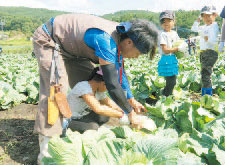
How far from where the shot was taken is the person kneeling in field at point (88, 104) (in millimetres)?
2319

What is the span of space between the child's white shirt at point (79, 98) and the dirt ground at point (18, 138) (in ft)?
1.74

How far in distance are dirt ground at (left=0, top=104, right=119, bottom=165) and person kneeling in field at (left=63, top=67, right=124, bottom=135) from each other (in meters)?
0.44

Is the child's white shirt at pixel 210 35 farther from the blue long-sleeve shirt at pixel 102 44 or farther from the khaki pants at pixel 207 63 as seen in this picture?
the blue long-sleeve shirt at pixel 102 44

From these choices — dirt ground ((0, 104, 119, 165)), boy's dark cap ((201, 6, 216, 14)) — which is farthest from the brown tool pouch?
boy's dark cap ((201, 6, 216, 14))

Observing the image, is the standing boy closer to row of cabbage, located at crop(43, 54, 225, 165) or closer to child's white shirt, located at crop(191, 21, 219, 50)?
child's white shirt, located at crop(191, 21, 219, 50)

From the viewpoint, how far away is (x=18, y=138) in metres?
2.99

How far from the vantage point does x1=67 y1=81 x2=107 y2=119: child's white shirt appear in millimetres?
2414

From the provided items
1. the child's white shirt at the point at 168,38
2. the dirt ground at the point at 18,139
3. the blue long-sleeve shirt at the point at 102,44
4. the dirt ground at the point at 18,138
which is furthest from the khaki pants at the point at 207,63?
the dirt ground at the point at 18,139

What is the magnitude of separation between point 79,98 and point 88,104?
32 centimetres

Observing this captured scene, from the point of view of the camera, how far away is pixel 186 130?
2.04 m

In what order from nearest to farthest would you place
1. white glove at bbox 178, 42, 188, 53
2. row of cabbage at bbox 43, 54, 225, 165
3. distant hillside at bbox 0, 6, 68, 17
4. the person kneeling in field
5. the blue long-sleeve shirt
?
1. row of cabbage at bbox 43, 54, 225, 165
2. the blue long-sleeve shirt
3. the person kneeling in field
4. white glove at bbox 178, 42, 188, 53
5. distant hillside at bbox 0, 6, 68, 17

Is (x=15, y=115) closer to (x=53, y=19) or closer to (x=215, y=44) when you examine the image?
(x=53, y=19)

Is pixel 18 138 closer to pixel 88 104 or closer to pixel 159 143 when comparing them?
pixel 88 104

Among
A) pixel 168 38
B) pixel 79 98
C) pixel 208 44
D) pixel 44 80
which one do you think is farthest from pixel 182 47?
pixel 44 80
